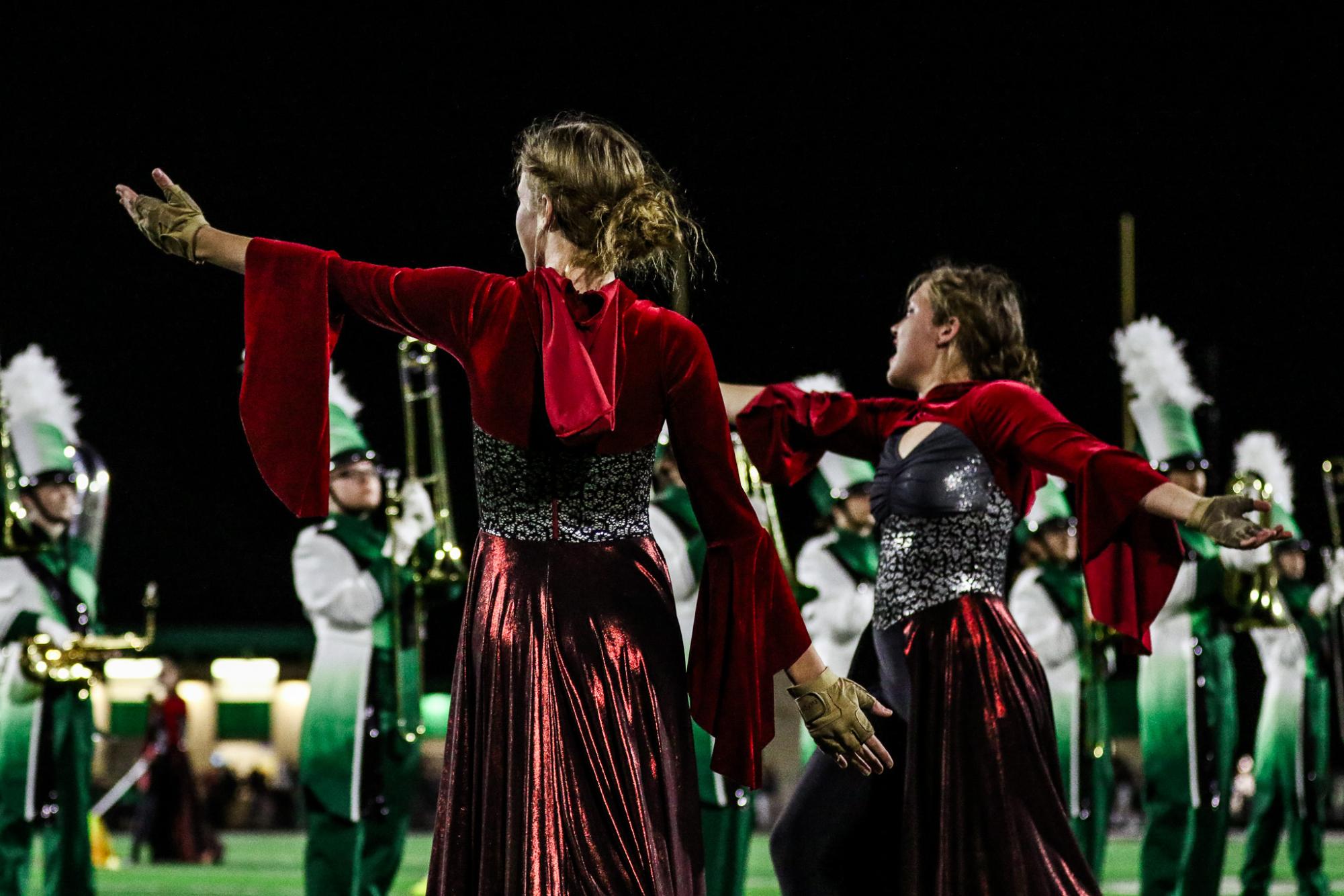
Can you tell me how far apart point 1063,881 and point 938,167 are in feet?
18.3

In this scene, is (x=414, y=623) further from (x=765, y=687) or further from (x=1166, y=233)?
(x=1166, y=233)

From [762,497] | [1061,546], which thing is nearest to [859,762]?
[762,497]

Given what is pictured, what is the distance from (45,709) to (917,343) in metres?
3.83

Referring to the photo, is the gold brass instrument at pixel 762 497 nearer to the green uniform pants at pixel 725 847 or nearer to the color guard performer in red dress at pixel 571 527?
the green uniform pants at pixel 725 847

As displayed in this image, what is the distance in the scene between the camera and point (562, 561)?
8.86ft

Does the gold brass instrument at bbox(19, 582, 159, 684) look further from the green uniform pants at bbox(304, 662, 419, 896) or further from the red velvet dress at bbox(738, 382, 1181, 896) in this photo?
the red velvet dress at bbox(738, 382, 1181, 896)

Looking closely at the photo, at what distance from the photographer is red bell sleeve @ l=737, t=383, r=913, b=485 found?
4.21 m

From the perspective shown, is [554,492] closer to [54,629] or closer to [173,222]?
[173,222]

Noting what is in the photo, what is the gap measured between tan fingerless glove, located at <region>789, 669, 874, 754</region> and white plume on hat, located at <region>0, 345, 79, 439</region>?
4.56m

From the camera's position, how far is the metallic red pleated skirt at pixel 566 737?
8.55 ft

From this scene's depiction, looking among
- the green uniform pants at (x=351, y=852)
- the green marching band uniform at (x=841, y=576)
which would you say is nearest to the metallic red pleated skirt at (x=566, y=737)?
the green uniform pants at (x=351, y=852)

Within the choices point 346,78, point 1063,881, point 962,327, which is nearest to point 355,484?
point 346,78

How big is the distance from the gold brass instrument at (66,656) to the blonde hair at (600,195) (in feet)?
12.6

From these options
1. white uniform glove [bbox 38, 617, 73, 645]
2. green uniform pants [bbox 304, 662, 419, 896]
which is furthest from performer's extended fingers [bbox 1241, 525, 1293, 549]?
white uniform glove [bbox 38, 617, 73, 645]
